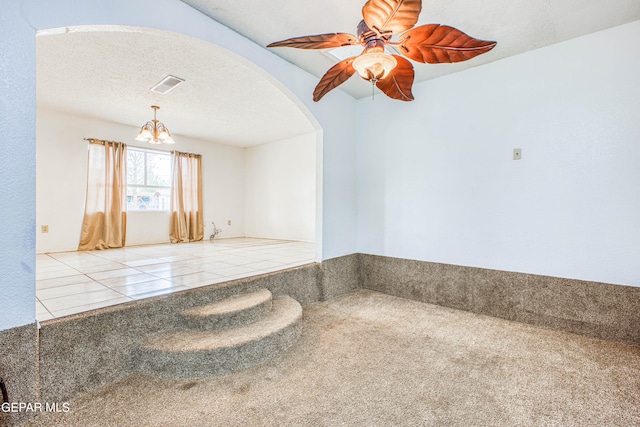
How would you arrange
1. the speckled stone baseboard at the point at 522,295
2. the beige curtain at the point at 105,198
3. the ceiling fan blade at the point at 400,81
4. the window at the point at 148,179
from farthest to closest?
the window at the point at 148,179 < the beige curtain at the point at 105,198 < the speckled stone baseboard at the point at 522,295 < the ceiling fan blade at the point at 400,81

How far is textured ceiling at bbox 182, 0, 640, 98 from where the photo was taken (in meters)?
2.24

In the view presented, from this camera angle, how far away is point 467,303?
324 centimetres

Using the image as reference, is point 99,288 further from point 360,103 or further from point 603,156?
point 603,156

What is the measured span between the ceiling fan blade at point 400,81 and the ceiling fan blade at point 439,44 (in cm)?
14

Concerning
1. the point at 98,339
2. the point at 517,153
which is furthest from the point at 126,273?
the point at 517,153

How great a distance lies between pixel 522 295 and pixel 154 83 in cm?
493

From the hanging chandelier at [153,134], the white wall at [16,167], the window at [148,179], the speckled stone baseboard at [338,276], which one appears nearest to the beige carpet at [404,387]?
the white wall at [16,167]

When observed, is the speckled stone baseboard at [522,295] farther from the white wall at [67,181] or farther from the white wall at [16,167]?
the white wall at [67,181]

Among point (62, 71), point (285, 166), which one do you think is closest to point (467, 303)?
point (285, 166)

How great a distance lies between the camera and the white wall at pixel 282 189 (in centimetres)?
646

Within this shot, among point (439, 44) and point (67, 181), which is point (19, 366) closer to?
point (439, 44)

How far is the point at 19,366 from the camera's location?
5.15ft

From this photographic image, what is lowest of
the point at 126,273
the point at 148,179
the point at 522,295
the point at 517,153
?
the point at 522,295

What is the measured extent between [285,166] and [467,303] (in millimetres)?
4899
